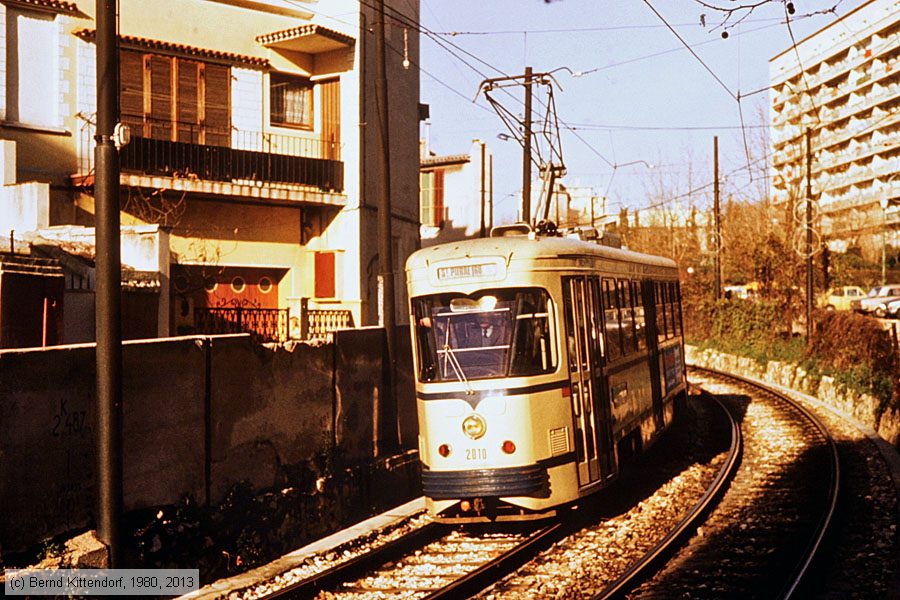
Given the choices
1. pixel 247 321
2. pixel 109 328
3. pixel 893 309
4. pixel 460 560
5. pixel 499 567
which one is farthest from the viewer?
pixel 893 309

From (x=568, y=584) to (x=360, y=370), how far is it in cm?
602

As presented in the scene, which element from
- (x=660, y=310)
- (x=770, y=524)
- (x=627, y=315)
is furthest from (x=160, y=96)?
(x=770, y=524)

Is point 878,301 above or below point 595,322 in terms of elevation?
above

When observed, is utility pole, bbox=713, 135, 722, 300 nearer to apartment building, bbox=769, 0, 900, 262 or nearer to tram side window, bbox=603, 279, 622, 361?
apartment building, bbox=769, 0, 900, 262

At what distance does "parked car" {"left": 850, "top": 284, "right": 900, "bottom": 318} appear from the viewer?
162 ft

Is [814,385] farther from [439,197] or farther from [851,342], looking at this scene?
[439,197]

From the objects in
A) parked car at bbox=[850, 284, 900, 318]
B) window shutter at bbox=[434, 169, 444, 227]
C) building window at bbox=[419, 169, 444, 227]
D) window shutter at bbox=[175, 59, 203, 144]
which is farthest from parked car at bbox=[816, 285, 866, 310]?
window shutter at bbox=[175, 59, 203, 144]

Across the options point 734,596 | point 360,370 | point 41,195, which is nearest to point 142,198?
point 41,195

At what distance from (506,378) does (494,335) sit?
0.52m

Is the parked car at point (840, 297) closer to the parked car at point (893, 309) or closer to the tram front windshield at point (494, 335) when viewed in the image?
the parked car at point (893, 309)

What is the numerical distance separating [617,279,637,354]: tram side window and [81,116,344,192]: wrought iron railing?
10.3 meters

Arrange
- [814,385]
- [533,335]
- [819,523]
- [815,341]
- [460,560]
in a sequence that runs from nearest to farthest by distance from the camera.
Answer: [460,560]
[533,335]
[819,523]
[814,385]
[815,341]

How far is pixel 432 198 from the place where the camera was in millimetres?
41844

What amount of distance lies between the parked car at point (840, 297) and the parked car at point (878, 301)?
1.82 feet
